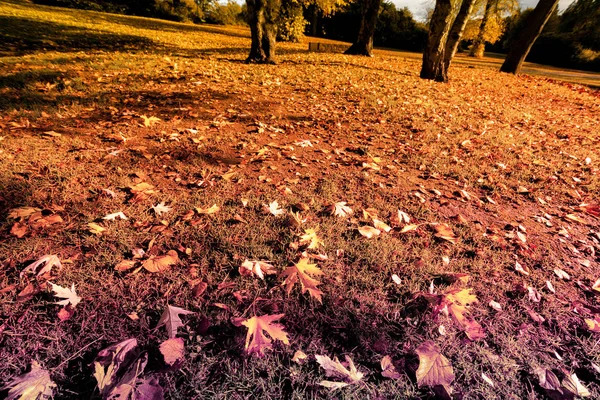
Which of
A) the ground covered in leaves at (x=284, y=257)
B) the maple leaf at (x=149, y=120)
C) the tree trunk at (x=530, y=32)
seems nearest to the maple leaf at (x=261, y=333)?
the ground covered in leaves at (x=284, y=257)

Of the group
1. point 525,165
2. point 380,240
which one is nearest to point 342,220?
point 380,240

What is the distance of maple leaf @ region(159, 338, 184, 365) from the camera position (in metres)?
1.40

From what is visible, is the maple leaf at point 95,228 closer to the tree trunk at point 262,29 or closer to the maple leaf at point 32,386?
the maple leaf at point 32,386

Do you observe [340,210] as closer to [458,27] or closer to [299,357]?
[299,357]

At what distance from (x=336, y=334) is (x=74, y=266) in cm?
170

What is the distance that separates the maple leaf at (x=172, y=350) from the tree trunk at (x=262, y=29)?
355 inches

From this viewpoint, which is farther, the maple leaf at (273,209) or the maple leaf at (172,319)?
the maple leaf at (273,209)

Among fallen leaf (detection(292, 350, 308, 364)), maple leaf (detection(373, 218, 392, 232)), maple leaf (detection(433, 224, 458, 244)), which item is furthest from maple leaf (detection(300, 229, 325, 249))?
maple leaf (detection(433, 224, 458, 244))

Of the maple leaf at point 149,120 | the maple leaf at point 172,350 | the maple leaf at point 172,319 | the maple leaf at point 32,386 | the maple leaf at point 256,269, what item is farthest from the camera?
the maple leaf at point 149,120

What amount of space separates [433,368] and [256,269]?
1141 mm

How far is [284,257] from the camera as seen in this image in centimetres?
207

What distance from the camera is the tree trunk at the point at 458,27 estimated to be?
8653 millimetres

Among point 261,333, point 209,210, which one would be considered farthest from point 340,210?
point 261,333

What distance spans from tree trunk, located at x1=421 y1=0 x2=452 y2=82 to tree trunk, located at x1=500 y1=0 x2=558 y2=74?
6579mm
